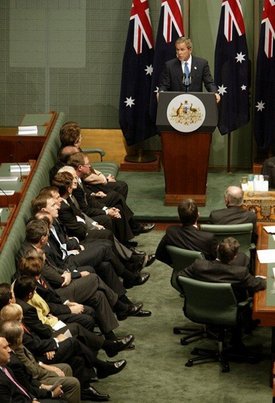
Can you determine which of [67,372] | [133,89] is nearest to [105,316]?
[67,372]

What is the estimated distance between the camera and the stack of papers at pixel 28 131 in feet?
37.6

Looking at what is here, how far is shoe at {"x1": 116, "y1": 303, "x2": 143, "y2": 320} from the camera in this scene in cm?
961

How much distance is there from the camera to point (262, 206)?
10.5 metres

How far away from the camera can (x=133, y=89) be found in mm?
13289

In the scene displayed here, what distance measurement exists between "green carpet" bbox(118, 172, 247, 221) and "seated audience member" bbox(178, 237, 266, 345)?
9.13 ft

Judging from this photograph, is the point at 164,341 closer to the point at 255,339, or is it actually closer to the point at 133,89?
the point at 255,339

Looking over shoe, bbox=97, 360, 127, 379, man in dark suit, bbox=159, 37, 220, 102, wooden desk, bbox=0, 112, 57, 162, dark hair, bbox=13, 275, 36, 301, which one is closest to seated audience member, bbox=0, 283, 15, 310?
dark hair, bbox=13, 275, 36, 301

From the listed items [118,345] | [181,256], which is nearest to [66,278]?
[118,345]

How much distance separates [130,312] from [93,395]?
1507mm

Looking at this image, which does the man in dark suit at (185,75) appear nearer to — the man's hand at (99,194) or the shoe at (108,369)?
the man's hand at (99,194)

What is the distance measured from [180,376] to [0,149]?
139 inches

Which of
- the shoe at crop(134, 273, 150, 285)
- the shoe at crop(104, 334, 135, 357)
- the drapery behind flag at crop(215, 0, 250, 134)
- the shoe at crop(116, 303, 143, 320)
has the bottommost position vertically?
the shoe at crop(104, 334, 135, 357)

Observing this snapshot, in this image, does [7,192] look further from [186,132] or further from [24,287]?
[186,132]

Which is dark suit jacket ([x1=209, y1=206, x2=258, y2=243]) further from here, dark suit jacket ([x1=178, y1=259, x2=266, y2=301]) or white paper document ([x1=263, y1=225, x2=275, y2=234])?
dark suit jacket ([x1=178, y1=259, x2=266, y2=301])
